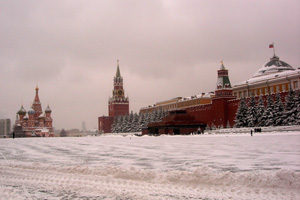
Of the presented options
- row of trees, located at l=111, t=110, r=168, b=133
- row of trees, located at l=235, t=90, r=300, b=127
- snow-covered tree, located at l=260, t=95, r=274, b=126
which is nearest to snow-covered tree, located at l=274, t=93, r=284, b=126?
row of trees, located at l=235, t=90, r=300, b=127

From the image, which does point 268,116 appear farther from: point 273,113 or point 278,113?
point 278,113

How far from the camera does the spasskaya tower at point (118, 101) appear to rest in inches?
5032

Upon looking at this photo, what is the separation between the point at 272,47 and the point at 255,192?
87578 millimetres

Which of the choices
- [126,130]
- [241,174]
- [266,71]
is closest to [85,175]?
[241,174]

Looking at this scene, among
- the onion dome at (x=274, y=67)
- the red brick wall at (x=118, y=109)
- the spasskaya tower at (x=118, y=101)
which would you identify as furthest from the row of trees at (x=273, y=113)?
the spasskaya tower at (x=118, y=101)

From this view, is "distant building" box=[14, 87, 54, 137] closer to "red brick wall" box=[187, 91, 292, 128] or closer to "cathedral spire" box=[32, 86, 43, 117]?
"cathedral spire" box=[32, 86, 43, 117]

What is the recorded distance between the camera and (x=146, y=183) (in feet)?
25.9

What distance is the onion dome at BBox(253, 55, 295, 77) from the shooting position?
254 ft

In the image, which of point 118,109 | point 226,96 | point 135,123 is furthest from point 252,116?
point 118,109

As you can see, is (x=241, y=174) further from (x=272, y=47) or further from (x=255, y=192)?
(x=272, y=47)

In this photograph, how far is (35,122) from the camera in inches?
4776

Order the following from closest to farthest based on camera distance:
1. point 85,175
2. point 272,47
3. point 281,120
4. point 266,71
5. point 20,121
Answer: point 85,175 → point 281,120 → point 266,71 → point 272,47 → point 20,121

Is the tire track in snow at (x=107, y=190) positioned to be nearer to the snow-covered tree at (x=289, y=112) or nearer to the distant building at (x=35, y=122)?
the snow-covered tree at (x=289, y=112)

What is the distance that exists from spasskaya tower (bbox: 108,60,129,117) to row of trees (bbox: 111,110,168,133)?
2839cm
